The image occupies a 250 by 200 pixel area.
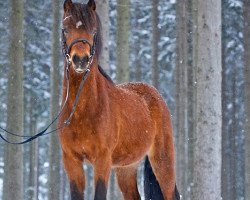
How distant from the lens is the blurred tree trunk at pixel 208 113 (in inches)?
408

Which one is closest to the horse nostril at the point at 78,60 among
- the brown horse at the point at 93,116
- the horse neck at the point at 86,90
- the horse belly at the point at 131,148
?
Answer: the brown horse at the point at 93,116

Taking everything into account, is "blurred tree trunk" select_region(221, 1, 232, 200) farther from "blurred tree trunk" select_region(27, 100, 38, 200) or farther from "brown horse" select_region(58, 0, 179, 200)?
Result: "brown horse" select_region(58, 0, 179, 200)

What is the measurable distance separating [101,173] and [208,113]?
4.26 m

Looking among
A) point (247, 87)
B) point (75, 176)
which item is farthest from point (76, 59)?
point (247, 87)

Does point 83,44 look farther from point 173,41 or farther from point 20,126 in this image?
point 173,41

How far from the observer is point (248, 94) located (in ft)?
52.4

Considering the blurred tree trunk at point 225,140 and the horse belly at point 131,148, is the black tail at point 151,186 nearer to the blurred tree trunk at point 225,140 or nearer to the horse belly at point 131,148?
the horse belly at point 131,148

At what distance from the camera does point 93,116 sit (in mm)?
6438

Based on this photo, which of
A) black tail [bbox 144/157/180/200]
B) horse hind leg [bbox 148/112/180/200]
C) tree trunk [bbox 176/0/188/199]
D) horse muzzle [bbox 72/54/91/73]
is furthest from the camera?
tree trunk [bbox 176/0/188/199]

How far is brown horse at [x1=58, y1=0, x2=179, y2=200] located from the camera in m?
6.12

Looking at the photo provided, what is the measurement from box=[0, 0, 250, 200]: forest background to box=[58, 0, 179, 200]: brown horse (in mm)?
2791

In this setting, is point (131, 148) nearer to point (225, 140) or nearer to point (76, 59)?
point (76, 59)

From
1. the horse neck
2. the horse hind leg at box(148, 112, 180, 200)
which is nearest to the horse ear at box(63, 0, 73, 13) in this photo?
the horse neck

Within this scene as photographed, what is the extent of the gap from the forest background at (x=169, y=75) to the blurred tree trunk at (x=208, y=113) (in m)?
0.02
